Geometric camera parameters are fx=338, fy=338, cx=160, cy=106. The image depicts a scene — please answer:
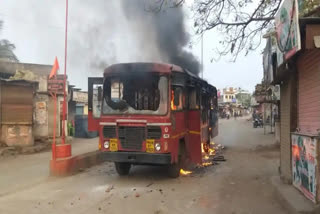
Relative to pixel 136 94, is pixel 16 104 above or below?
below

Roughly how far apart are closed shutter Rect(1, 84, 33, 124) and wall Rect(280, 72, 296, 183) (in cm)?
1068

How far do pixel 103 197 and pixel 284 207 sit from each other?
358 cm

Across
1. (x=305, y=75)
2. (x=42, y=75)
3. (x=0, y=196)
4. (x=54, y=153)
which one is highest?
(x=42, y=75)

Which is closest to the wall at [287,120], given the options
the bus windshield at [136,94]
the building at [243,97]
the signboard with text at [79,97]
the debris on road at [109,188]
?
the bus windshield at [136,94]

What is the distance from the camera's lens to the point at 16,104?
47.7ft

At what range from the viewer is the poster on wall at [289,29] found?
5.27m

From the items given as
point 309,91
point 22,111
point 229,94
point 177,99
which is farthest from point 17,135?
point 229,94

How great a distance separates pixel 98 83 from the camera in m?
9.21

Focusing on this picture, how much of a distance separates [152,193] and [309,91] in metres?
3.92

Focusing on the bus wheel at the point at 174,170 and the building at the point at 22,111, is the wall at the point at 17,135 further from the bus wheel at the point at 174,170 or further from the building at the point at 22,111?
the bus wheel at the point at 174,170

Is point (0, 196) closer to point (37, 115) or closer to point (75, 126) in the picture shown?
point (37, 115)

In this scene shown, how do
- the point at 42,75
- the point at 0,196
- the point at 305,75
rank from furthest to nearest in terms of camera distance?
1. the point at 42,75
2. the point at 0,196
3. the point at 305,75

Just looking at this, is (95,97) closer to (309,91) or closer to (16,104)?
(309,91)

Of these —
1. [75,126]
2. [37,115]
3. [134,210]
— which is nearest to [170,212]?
[134,210]
